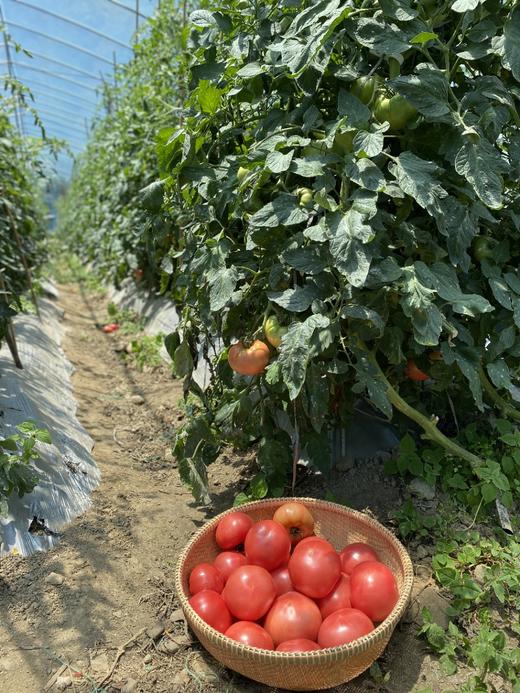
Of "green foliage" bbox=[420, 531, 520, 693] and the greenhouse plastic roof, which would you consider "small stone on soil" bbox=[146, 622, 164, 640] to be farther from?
the greenhouse plastic roof

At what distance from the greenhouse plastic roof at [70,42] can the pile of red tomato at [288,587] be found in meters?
5.44

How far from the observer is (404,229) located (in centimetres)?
139

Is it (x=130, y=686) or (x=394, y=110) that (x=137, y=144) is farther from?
(x=130, y=686)

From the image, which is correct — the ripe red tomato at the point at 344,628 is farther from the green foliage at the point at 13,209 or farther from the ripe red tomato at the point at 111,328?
the ripe red tomato at the point at 111,328

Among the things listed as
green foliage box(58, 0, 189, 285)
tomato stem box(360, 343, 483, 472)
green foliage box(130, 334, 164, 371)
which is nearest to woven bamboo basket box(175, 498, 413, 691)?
tomato stem box(360, 343, 483, 472)

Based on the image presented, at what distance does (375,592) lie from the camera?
134cm

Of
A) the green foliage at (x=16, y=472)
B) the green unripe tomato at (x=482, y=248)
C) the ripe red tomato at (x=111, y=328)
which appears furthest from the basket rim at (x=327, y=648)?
the ripe red tomato at (x=111, y=328)

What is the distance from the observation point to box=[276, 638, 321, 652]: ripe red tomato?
1.26 meters

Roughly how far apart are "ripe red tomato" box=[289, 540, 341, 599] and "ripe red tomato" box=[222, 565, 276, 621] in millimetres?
69

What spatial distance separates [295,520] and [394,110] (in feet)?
3.41

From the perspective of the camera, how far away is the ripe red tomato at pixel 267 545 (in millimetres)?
1494

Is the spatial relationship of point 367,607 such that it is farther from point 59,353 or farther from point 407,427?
point 59,353

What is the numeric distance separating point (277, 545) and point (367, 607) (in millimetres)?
264

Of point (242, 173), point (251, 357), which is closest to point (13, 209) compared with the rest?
point (242, 173)
